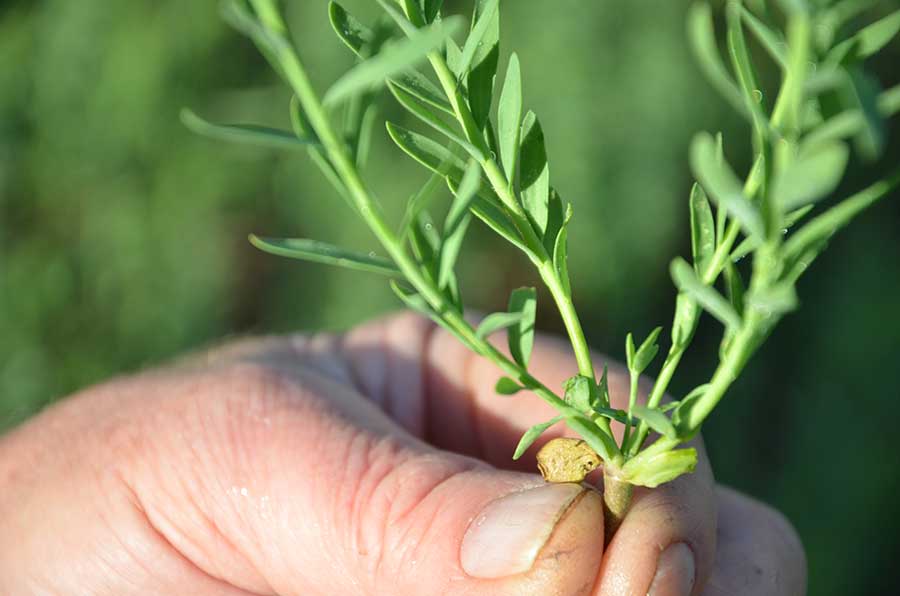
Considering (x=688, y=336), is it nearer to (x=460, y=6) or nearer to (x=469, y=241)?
(x=469, y=241)

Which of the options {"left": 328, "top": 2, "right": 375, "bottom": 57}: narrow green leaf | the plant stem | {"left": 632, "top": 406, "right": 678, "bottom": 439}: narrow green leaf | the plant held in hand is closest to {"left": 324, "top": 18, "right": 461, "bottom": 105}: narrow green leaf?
the plant held in hand

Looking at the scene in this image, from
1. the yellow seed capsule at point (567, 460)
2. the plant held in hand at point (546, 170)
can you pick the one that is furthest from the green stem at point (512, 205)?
the yellow seed capsule at point (567, 460)

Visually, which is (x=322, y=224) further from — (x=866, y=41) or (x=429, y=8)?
(x=866, y=41)

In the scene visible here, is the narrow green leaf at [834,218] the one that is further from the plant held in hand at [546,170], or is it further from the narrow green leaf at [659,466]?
the narrow green leaf at [659,466]

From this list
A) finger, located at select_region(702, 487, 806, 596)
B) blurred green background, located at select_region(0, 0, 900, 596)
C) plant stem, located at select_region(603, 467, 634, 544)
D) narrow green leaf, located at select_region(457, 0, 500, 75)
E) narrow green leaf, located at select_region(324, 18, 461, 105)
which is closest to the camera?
narrow green leaf, located at select_region(324, 18, 461, 105)

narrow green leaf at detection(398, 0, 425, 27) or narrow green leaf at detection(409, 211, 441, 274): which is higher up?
narrow green leaf at detection(398, 0, 425, 27)

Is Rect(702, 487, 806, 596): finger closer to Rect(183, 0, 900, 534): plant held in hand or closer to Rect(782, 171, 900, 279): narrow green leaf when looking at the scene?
Rect(183, 0, 900, 534): plant held in hand

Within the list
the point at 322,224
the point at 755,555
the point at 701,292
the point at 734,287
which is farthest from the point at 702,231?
the point at 322,224
